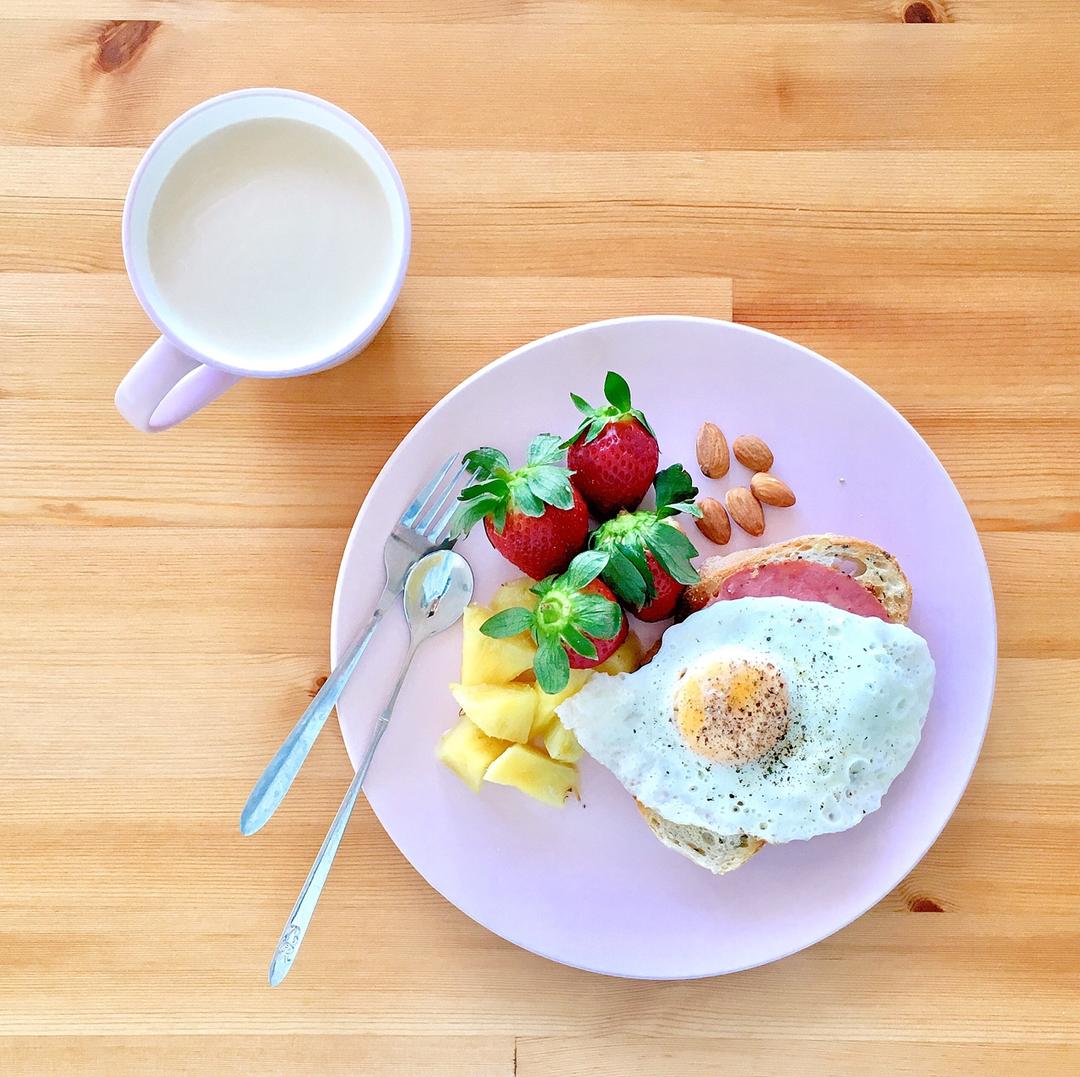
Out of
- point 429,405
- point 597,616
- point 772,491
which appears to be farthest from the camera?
point 429,405

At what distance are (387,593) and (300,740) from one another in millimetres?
250

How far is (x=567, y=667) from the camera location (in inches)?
50.4

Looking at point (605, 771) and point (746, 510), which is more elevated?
point (746, 510)

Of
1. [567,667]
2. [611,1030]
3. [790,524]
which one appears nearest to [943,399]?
[790,524]

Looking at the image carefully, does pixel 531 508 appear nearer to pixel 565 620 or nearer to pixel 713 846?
pixel 565 620

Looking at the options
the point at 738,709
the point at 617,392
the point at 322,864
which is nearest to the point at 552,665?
the point at 738,709

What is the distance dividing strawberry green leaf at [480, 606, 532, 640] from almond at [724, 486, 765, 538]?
37cm

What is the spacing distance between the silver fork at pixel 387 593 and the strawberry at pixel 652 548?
9.9 inches

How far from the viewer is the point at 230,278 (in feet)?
4.44

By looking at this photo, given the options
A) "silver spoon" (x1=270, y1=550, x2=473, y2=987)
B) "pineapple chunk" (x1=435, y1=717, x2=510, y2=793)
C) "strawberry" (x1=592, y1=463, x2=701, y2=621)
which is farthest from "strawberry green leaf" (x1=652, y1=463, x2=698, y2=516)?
"pineapple chunk" (x1=435, y1=717, x2=510, y2=793)

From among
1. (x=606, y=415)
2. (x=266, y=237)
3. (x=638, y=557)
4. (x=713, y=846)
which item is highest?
(x=266, y=237)

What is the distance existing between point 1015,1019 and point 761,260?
1.26 m

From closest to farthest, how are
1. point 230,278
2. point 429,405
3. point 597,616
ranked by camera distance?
point 597,616 < point 230,278 < point 429,405

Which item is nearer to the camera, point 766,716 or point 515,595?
point 766,716
